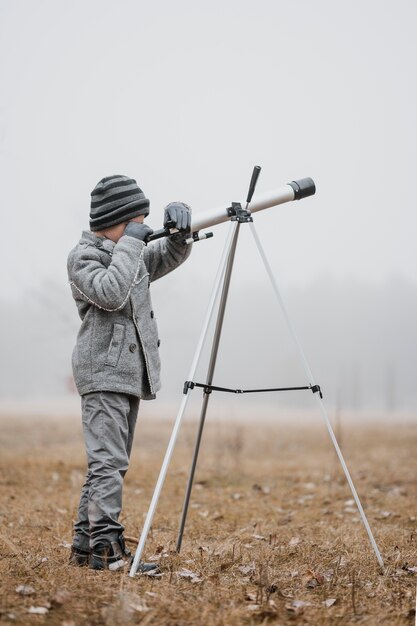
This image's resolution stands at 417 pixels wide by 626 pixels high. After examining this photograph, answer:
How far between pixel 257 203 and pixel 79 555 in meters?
2.34

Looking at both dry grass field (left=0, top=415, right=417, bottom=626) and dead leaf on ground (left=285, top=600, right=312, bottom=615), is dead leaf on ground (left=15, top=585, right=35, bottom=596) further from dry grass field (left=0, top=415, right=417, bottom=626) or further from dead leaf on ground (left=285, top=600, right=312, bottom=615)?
dead leaf on ground (left=285, top=600, right=312, bottom=615)

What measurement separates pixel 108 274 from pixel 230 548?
6.62 ft

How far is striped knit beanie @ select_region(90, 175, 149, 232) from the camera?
400 cm

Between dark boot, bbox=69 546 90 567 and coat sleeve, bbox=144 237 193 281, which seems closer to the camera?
dark boot, bbox=69 546 90 567

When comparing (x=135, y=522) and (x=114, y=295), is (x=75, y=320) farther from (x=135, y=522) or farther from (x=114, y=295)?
(x=114, y=295)

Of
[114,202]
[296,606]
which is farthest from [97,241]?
[296,606]

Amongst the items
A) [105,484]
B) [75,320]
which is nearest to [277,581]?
[105,484]

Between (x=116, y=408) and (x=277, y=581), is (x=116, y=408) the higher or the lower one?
the higher one

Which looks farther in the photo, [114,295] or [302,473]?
[302,473]

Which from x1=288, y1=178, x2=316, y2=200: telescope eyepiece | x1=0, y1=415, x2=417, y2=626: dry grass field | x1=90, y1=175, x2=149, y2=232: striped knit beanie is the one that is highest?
x1=288, y1=178, x2=316, y2=200: telescope eyepiece

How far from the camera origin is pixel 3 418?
1958 centimetres

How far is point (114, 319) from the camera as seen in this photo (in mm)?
3861

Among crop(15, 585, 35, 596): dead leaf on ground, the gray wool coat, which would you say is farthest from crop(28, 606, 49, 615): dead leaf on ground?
the gray wool coat

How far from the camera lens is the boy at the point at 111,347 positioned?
368 cm
